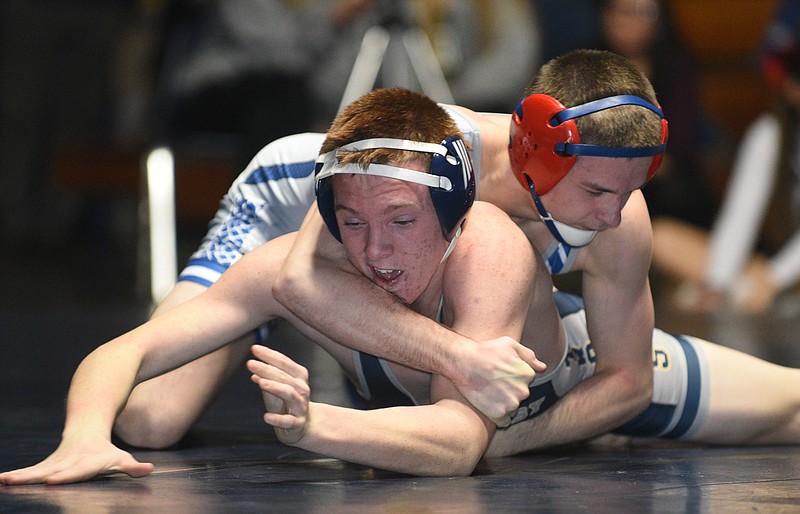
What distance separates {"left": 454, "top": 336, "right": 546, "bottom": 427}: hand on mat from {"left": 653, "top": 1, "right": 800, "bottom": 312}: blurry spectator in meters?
4.00

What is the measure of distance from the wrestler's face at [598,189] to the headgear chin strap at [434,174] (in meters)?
0.24

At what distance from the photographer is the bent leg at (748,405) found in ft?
9.31

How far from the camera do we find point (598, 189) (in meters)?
2.50

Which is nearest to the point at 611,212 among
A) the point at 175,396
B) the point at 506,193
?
the point at 506,193

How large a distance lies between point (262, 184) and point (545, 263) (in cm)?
85

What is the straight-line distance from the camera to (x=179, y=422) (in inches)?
110

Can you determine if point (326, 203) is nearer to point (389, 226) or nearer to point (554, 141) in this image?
point (389, 226)

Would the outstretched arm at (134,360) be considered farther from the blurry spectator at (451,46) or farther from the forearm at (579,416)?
the blurry spectator at (451,46)

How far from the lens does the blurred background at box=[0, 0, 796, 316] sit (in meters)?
6.06

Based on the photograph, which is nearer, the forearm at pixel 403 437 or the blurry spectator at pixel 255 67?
the forearm at pixel 403 437

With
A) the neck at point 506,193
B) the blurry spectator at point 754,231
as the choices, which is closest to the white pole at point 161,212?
the blurry spectator at point 754,231

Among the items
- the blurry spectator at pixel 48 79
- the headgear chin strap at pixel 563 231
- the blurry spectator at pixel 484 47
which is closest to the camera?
the headgear chin strap at pixel 563 231

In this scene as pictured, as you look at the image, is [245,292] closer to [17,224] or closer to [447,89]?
[447,89]

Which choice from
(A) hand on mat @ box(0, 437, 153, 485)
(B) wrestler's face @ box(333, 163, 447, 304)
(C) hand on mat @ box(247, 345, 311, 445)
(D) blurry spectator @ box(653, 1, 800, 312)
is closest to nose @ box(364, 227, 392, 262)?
(B) wrestler's face @ box(333, 163, 447, 304)
